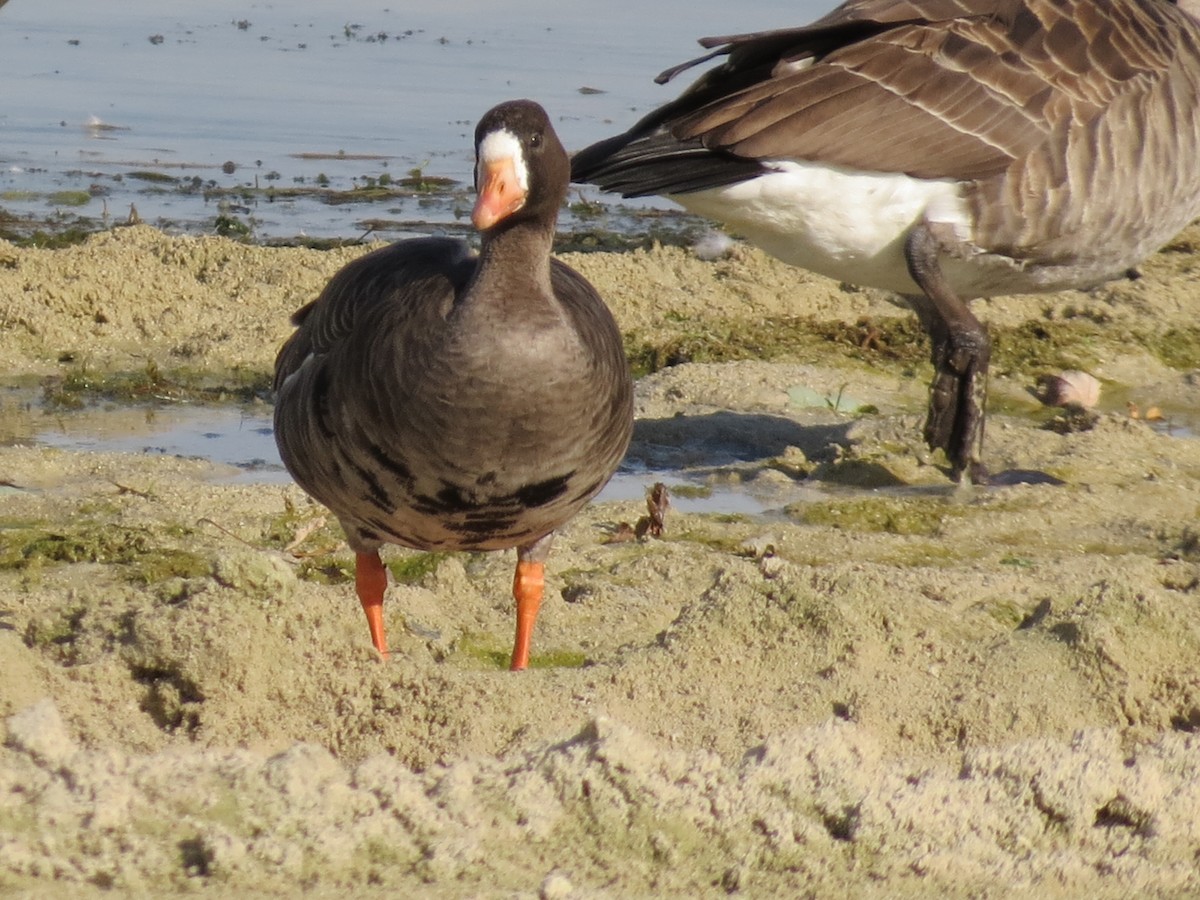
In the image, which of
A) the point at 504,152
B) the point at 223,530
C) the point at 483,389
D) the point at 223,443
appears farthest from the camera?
the point at 223,443

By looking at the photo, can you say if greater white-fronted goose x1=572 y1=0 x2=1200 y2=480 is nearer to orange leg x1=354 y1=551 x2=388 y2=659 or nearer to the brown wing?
the brown wing

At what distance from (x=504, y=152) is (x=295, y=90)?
39.3 ft

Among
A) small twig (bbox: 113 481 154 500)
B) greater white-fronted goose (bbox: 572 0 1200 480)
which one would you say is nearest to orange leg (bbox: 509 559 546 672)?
small twig (bbox: 113 481 154 500)

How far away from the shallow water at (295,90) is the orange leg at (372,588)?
20.7ft

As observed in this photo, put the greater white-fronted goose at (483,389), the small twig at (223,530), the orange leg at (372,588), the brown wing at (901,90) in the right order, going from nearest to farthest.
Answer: the greater white-fronted goose at (483,389), the orange leg at (372,588), the small twig at (223,530), the brown wing at (901,90)

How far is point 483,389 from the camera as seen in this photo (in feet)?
13.9

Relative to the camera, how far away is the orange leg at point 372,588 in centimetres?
466

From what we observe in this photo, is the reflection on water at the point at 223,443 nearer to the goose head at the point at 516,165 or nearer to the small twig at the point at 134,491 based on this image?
the small twig at the point at 134,491

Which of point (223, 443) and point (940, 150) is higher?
point (940, 150)

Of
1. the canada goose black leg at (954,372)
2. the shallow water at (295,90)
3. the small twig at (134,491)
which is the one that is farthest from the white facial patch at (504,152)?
the shallow water at (295,90)

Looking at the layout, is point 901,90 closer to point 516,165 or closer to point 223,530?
point 516,165

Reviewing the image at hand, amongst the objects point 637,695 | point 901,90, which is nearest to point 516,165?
point 637,695

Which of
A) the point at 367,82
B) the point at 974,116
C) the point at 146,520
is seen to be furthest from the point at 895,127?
the point at 367,82

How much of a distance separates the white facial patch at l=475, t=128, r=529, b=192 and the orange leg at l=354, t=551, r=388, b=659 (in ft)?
3.93
